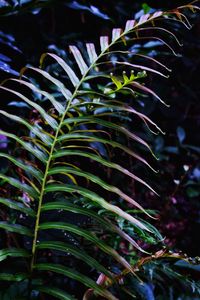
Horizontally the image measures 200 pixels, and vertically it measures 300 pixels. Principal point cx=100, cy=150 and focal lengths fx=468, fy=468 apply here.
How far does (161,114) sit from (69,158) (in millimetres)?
623

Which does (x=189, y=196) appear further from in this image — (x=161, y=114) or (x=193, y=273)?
(x=193, y=273)

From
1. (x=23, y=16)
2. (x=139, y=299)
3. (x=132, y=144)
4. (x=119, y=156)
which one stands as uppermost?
(x=23, y=16)

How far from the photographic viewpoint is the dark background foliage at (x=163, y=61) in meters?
1.49

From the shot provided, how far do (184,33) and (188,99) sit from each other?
18.4 inches

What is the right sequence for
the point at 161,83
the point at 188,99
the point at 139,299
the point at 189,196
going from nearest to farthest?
the point at 139,299 < the point at 161,83 < the point at 189,196 < the point at 188,99

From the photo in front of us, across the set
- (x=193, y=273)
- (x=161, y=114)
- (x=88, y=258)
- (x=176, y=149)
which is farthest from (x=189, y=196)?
(x=88, y=258)

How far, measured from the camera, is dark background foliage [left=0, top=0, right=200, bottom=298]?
149 cm

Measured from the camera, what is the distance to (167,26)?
169cm

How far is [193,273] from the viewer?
133 cm

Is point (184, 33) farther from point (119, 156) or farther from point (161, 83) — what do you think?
point (119, 156)

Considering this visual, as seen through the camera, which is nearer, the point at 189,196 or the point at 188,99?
the point at 189,196

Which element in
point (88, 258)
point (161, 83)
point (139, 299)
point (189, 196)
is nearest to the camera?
point (88, 258)

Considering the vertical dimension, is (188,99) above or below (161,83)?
above

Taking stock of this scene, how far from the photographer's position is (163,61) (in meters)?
1.73
